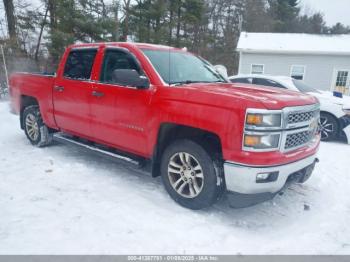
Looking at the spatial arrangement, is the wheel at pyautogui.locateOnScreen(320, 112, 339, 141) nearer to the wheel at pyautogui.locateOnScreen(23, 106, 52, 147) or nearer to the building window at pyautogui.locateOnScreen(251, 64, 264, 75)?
the wheel at pyautogui.locateOnScreen(23, 106, 52, 147)

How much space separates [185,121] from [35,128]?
12.5 feet

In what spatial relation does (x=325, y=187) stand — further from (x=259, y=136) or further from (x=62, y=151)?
(x=62, y=151)

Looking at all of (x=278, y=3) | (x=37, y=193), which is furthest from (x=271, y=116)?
(x=278, y=3)

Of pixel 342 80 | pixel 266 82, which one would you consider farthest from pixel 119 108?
pixel 342 80

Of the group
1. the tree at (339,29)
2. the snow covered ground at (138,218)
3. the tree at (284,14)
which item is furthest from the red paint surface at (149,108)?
the tree at (339,29)

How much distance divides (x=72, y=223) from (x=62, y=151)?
275 centimetres

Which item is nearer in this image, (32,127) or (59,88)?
(59,88)

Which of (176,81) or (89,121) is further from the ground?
(176,81)

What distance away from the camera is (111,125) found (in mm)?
4090

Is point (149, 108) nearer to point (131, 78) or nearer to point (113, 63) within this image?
point (131, 78)

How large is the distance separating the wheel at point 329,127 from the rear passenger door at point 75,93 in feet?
18.9

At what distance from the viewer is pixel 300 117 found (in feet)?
10.5

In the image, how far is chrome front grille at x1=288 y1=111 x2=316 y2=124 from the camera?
3.05 metres

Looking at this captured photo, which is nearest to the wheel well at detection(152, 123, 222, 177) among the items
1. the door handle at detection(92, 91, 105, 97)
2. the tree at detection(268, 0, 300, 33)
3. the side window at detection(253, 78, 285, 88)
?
the door handle at detection(92, 91, 105, 97)
